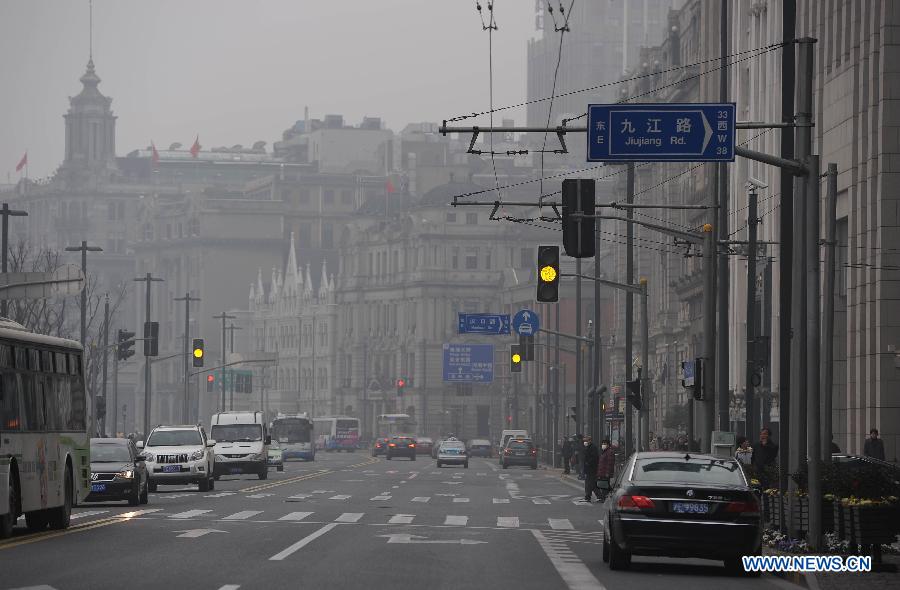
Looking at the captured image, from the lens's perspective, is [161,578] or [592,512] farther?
[592,512]

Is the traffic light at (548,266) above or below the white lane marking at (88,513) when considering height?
above

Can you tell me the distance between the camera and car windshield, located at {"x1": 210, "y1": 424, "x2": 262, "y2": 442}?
67438mm

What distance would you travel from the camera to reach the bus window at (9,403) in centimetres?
2675

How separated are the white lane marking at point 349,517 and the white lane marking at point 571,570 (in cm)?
722

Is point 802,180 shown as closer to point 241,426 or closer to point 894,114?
point 894,114

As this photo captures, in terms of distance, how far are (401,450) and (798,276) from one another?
97.3 m

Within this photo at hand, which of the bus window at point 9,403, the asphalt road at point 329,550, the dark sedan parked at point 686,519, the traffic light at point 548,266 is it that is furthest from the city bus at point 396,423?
the dark sedan parked at point 686,519

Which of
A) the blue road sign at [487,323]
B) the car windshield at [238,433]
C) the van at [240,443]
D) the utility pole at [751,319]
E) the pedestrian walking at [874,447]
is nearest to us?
the utility pole at [751,319]

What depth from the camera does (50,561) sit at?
73.9ft

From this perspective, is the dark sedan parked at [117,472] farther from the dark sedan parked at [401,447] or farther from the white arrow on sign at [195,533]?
the dark sedan parked at [401,447]

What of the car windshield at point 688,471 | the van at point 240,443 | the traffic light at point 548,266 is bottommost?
the van at point 240,443

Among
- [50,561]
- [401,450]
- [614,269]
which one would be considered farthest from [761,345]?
[614,269]

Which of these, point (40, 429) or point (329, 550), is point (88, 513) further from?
point (329, 550)

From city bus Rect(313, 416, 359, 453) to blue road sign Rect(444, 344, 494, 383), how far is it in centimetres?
2466
